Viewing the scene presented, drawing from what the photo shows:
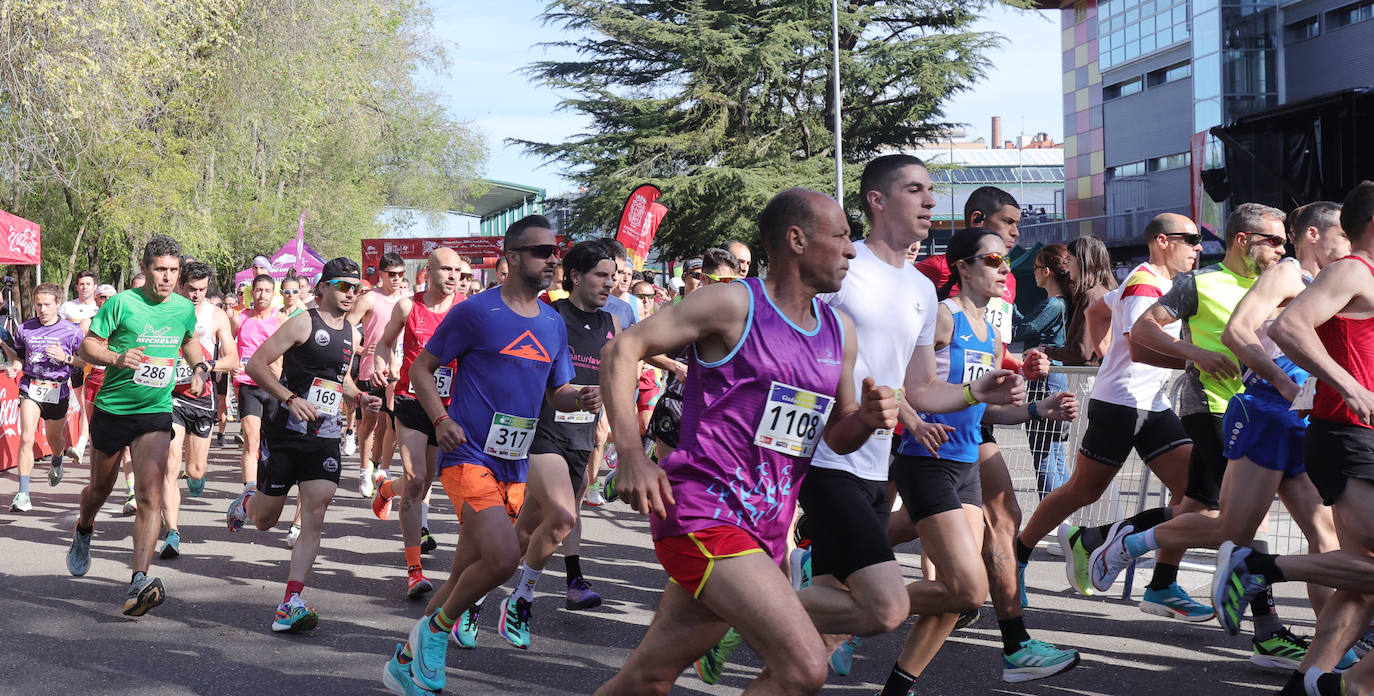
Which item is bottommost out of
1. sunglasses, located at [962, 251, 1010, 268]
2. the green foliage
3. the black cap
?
sunglasses, located at [962, 251, 1010, 268]

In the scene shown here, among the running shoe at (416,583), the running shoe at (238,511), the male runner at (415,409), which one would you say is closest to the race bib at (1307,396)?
the male runner at (415,409)

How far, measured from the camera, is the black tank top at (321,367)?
695cm

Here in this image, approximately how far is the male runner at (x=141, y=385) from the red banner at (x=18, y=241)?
36.5 ft

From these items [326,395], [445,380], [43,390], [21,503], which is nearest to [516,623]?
[445,380]

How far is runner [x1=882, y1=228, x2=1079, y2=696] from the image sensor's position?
4.53 metres

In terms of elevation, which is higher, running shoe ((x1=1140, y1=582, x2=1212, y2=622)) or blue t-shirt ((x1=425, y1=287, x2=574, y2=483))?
blue t-shirt ((x1=425, y1=287, x2=574, y2=483))

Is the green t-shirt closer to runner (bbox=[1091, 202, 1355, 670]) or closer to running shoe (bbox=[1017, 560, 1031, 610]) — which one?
running shoe (bbox=[1017, 560, 1031, 610])

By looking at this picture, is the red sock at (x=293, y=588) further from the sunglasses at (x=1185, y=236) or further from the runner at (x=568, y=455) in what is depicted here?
the sunglasses at (x=1185, y=236)

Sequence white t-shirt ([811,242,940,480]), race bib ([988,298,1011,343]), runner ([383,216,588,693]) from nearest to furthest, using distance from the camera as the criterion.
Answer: white t-shirt ([811,242,940,480]), runner ([383,216,588,693]), race bib ([988,298,1011,343])

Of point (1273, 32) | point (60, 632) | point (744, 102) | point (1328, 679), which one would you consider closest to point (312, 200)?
point (744, 102)

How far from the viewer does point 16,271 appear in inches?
1174

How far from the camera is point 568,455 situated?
21.5ft

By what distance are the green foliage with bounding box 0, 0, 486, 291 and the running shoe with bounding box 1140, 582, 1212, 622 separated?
15166 millimetres

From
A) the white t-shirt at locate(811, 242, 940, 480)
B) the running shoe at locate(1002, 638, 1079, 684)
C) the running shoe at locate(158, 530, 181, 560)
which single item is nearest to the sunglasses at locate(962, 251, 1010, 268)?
the white t-shirt at locate(811, 242, 940, 480)
